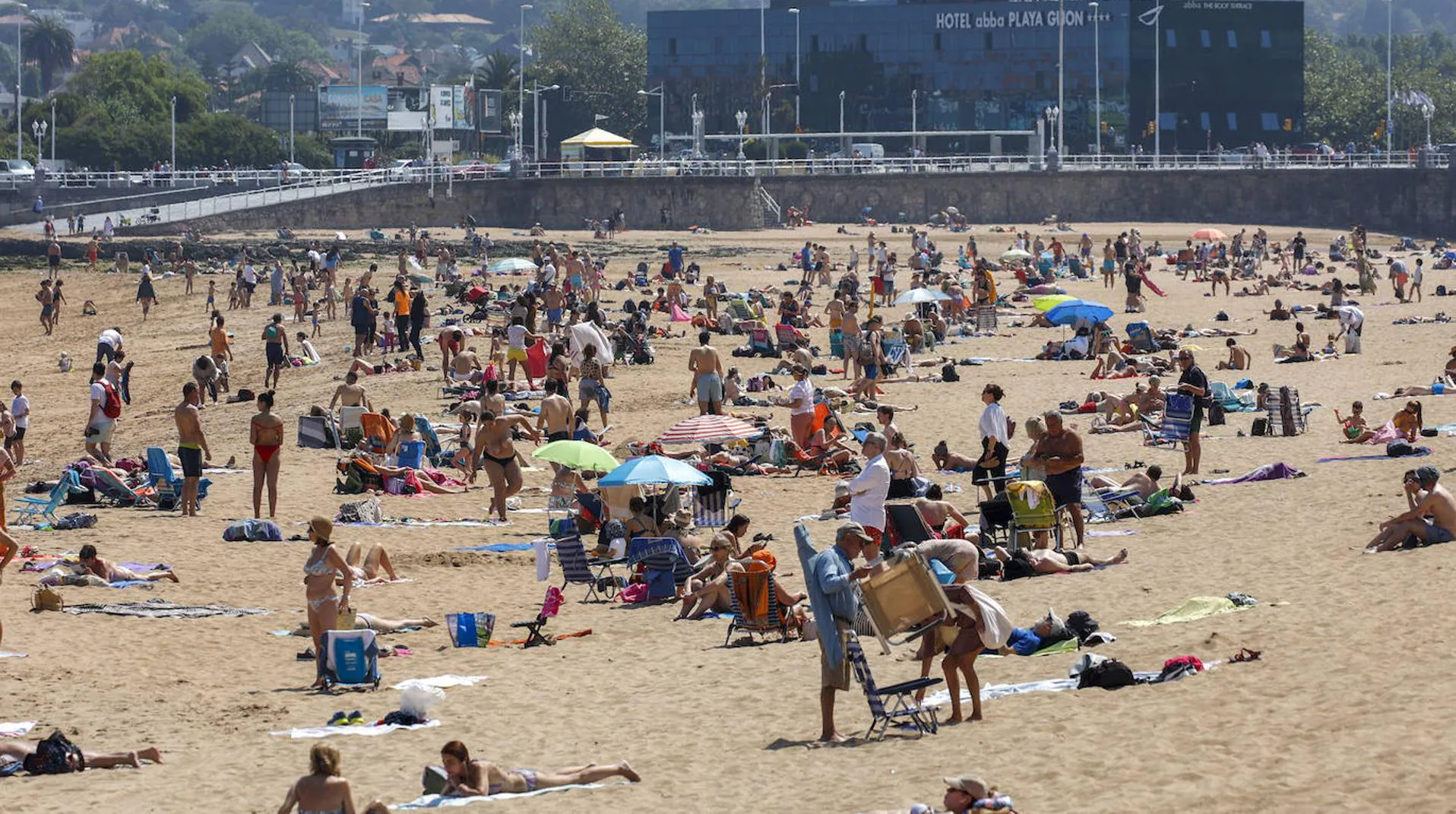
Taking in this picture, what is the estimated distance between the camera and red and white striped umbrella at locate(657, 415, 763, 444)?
1697 cm

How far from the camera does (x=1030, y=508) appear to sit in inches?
527

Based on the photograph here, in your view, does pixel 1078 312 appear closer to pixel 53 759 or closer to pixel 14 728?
pixel 14 728

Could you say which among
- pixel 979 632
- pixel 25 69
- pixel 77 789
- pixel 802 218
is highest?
pixel 25 69

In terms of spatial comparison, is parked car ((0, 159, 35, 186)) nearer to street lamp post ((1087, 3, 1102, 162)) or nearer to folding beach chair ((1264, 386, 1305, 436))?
street lamp post ((1087, 3, 1102, 162))

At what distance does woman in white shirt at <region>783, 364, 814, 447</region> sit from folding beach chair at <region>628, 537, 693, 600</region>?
4800 mm

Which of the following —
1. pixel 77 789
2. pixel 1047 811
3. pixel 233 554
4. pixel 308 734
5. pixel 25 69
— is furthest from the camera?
pixel 25 69

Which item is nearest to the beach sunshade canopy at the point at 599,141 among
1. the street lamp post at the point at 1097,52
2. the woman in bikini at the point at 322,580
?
the street lamp post at the point at 1097,52

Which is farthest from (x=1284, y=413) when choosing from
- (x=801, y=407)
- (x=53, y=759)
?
(x=53, y=759)

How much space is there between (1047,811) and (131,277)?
40098 millimetres

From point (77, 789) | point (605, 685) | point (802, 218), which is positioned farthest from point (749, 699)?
point (802, 218)

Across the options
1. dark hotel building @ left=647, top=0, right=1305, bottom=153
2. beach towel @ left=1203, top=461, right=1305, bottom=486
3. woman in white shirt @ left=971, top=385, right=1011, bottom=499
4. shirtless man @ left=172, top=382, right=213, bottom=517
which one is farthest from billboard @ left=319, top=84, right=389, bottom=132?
woman in white shirt @ left=971, top=385, right=1011, bottom=499

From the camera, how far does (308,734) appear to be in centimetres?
990

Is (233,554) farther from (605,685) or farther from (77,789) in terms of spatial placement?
(77,789)

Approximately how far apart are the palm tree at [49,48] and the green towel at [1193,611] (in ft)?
483
